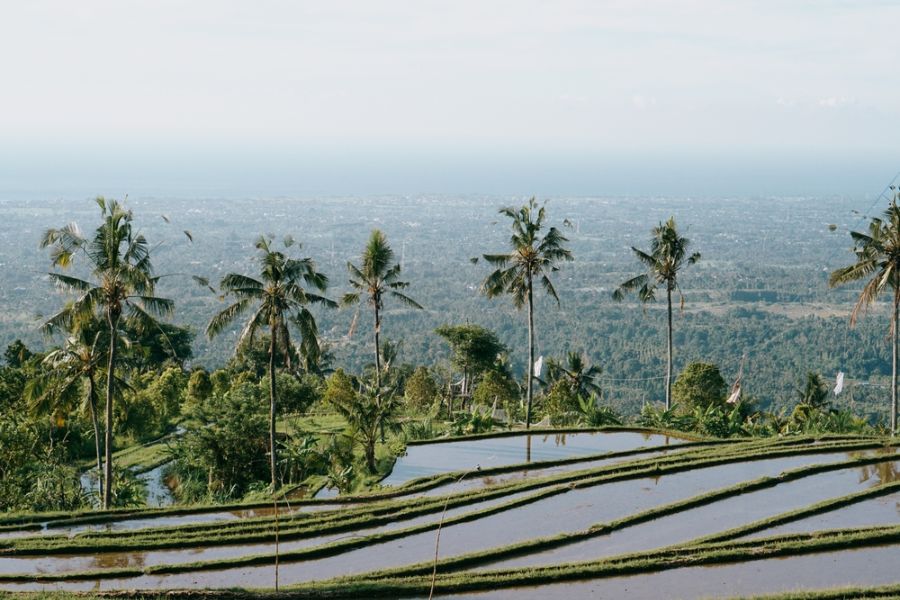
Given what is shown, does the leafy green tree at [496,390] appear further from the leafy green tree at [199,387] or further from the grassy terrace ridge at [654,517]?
the grassy terrace ridge at [654,517]

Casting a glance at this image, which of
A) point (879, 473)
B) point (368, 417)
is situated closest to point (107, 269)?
point (368, 417)

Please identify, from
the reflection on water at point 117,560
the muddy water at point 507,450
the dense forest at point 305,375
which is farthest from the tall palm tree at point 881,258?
the reflection on water at point 117,560

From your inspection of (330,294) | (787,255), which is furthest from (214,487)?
(787,255)

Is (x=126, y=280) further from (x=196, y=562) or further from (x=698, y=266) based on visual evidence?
(x=698, y=266)

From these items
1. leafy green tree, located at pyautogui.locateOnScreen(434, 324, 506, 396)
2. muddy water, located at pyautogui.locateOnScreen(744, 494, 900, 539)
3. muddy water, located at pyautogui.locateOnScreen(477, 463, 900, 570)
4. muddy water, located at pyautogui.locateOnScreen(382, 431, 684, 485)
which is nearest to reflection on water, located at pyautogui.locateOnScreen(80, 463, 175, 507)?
muddy water, located at pyautogui.locateOnScreen(382, 431, 684, 485)

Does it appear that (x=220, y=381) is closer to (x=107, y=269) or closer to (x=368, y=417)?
(x=368, y=417)

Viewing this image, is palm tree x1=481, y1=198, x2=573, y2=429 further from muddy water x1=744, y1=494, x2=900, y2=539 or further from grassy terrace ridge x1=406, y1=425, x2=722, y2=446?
muddy water x1=744, y1=494, x2=900, y2=539
